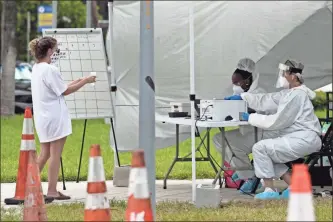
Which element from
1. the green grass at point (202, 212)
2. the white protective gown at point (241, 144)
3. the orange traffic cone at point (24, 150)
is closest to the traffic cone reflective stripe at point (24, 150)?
the orange traffic cone at point (24, 150)

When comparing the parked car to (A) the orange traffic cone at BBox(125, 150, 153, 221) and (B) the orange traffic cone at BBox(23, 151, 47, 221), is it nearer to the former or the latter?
(B) the orange traffic cone at BBox(23, 151, 47, 221)

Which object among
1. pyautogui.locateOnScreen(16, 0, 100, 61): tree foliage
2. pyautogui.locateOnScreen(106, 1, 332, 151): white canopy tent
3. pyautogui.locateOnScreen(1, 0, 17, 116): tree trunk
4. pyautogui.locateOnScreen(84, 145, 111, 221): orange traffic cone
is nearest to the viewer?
pyautogui.locateOnScreen(84, 145, 111, 221): orange traffic cone

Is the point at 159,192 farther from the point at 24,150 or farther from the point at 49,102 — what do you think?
the point at 24,150

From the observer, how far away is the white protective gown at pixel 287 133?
957 cm

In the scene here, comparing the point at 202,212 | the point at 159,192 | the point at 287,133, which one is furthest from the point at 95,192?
the point at 159,192

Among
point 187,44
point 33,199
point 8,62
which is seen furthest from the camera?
point 8,62

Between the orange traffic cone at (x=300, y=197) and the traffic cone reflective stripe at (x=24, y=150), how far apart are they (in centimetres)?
413

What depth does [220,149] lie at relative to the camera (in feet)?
35.6

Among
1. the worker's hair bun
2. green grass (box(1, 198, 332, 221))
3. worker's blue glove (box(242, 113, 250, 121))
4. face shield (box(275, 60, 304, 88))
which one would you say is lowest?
green grass (box(1, 198, 332, 221))

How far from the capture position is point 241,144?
1077 cm

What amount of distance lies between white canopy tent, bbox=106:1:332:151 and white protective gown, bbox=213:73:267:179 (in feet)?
3.09

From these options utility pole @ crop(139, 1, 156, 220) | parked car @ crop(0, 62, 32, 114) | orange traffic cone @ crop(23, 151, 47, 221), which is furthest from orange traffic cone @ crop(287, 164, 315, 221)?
parked car @ crop(0, 62, 32, 114)

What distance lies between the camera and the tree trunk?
24.0m

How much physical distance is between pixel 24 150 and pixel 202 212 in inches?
74.8
